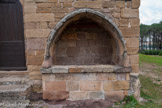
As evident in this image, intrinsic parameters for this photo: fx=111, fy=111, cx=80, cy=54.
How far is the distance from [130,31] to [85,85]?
1.80 metres

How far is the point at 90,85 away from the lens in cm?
281

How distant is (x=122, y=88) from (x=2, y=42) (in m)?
3.78

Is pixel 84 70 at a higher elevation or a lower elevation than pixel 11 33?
lower

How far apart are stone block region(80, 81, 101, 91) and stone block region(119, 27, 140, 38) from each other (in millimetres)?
1441

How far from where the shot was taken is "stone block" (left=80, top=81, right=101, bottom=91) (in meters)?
2.80

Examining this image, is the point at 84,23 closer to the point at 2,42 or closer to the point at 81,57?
the point at 81,57

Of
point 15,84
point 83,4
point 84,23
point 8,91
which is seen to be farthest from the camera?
point 84,23

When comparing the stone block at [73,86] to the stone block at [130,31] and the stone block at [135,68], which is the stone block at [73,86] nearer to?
the stone block at [135,68]

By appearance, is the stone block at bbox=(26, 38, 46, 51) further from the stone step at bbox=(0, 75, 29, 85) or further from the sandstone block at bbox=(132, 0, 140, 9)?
the sandstone block at bbox=(132, 0, 140, 9)

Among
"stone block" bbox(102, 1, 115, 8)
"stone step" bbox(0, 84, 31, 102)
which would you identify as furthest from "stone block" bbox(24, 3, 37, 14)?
"stone step" bbox(0, 84, 31, 102)

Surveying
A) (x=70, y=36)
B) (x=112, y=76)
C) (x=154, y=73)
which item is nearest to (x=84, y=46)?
(x=70, y=36)

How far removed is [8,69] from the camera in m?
3.50

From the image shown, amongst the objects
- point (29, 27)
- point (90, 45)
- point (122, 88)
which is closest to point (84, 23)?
point (90, 45)

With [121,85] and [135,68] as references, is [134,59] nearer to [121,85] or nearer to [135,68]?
[135,68]
